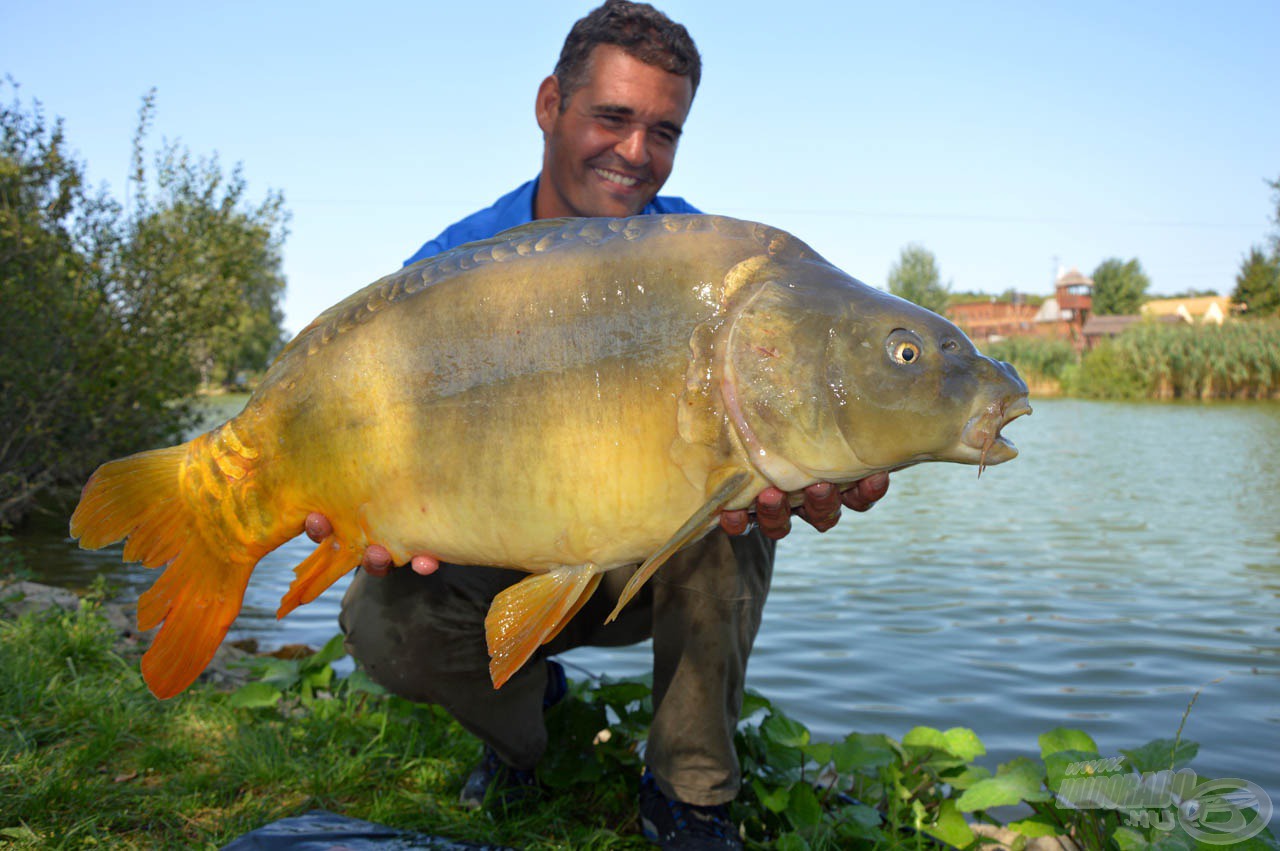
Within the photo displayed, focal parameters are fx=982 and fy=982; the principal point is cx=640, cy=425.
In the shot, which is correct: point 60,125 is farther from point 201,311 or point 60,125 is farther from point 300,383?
point 300,383

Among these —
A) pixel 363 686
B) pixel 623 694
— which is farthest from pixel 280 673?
pixel 623 694

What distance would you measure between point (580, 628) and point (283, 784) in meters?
0.88

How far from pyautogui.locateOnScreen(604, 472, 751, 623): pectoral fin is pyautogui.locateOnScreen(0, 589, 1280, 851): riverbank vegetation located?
0.93 m

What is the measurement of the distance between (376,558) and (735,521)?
Result: 719 mm

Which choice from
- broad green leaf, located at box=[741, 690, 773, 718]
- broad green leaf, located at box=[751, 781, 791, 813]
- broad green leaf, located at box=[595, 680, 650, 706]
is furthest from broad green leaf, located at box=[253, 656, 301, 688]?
broad green leaf, located at box=[751, 781, 791, 813]

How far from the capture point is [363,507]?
1.91 m

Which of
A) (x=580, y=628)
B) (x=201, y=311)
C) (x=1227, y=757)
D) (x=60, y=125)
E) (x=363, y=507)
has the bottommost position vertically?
(x=1227, y=757)

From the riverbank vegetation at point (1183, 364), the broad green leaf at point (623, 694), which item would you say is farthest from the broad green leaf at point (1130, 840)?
the riverbank vegetation at point (1183, 364)

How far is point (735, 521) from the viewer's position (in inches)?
73.7

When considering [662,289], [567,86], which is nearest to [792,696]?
[567,86]

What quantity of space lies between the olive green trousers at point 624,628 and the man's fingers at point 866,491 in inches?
17.4

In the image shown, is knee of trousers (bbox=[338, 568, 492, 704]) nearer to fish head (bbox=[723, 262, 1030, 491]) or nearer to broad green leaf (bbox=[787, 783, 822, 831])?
broad green leaf (bbox=[787, 783, 822, 831])

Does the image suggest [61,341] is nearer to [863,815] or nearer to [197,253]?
[197,253]

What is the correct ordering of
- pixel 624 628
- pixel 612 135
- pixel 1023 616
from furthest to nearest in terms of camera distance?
pixel 1023 616 < pixel 612 135 < pixel 624 628
